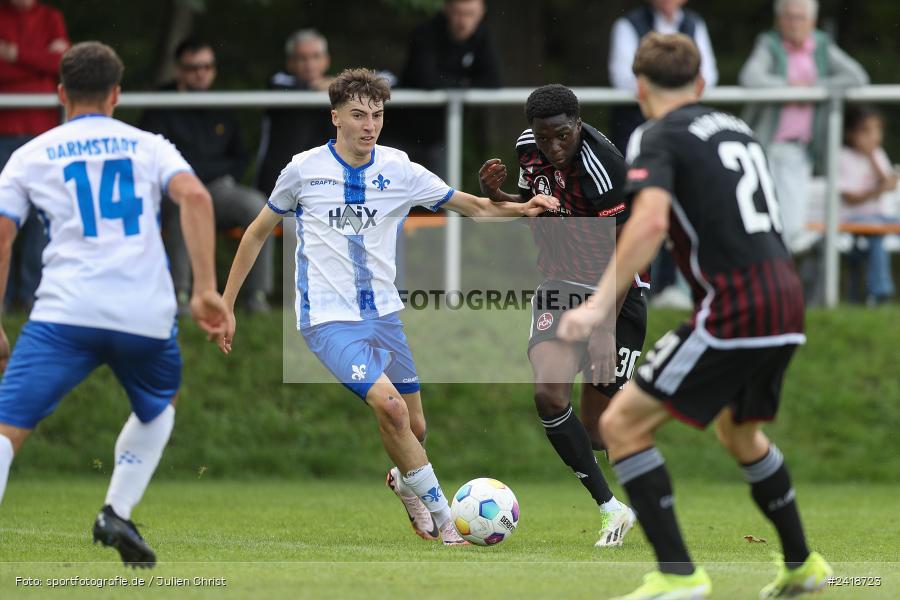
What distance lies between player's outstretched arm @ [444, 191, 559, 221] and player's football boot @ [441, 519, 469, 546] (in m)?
1.78

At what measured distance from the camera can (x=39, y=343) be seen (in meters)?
6.03

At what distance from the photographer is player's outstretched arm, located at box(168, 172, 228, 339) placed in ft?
19.8

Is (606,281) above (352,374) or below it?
above

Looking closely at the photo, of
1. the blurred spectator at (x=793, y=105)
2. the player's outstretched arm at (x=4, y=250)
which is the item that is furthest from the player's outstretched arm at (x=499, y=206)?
the blurred spectator at (x=793, y=105)

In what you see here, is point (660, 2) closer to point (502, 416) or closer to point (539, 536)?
point (502, 416)

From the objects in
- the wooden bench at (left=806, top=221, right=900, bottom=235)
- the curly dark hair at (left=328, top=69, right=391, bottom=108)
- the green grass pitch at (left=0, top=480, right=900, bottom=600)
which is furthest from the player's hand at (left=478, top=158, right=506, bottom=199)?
the wooden bench at (left=806, top=221, right=900, bottom=235)

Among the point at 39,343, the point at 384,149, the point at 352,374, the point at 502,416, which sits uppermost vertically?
the point at 384,149

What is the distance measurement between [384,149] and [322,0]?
9522 millimetres

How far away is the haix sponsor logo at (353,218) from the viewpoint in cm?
812

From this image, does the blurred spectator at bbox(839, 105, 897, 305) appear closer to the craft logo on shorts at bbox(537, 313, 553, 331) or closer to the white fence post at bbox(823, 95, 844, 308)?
the white fence post at bbox(823, 95, 844, 308)

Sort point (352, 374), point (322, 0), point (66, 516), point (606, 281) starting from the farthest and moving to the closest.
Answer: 1. point (322, 0)
2. point (66, 516)
3. point (352, 374)
4. point (606, 281)

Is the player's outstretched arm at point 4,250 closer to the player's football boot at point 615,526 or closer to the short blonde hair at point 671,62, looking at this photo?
the short blonde hair at point 671,62

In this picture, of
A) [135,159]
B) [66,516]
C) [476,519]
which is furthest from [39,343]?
[66,516]

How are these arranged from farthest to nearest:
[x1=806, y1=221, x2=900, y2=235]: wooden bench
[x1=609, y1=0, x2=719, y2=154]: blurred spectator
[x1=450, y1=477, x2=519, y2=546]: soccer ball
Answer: [x1=806, y1=221, x2=900, y2=235]: wooden bench → [x1=609, y1=0, x2=719, y2=154]: blurred spectator → [x1=450, y1=477, x2=519, y2=546]: soccer ball
